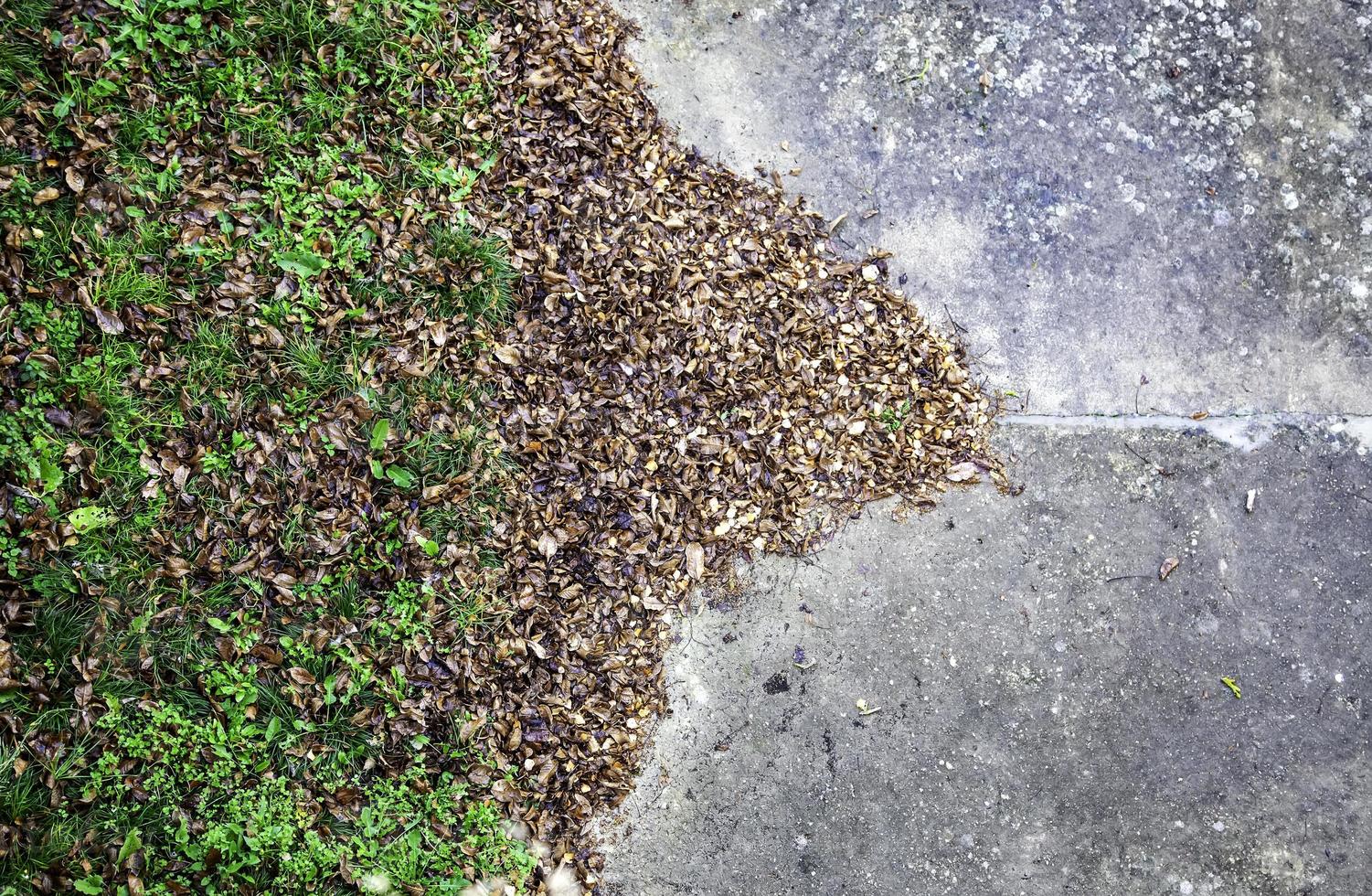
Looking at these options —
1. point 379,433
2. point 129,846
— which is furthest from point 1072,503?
point 129,846

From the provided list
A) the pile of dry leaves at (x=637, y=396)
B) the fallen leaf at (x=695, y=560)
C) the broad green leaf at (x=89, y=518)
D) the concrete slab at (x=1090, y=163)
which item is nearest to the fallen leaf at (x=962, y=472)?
the pile of dry leaves at (x=637, y=396)

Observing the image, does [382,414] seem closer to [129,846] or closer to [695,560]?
[695,560]

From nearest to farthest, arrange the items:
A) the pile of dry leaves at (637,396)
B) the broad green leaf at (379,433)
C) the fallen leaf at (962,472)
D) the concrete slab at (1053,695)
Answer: the broad green leaf at (379,433) < the pile of dry leaves at (637,396) < the concrete slab at (1053,695) < the fallen leaf at (962,472)

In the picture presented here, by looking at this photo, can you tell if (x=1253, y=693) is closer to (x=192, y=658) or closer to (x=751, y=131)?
(x=751, y=131)

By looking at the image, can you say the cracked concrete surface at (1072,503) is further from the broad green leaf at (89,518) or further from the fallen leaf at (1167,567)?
the broad green leaf at (89,518)

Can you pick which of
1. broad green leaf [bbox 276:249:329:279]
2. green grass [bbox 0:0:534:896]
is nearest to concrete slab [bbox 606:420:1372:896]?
green grass [bbox 0:0:534:896]

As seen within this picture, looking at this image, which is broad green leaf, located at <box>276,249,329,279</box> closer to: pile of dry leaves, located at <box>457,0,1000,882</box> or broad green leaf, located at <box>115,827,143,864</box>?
pile of dry leaves, located at <box>457,0,1000,882</box>

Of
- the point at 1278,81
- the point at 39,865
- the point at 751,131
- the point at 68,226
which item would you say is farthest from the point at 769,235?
the point at 39,865
